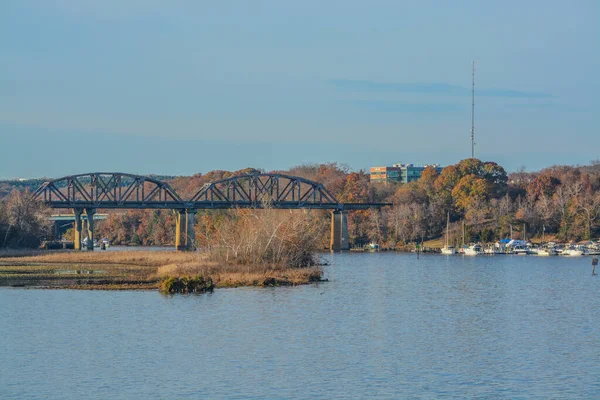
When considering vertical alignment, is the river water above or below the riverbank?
below

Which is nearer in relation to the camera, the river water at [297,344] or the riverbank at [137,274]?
the river water at [297,344]

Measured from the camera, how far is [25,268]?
9969 centimetres

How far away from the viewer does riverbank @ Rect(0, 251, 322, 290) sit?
80375mm

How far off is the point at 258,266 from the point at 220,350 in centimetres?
4345

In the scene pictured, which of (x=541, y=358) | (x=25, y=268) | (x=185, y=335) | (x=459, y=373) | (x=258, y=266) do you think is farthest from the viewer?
(x=25, y=268)

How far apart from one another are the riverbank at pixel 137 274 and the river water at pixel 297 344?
4.07 metres

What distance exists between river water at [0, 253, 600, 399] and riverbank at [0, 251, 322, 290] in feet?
13.4

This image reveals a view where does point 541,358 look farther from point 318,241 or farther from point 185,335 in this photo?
point 318,241

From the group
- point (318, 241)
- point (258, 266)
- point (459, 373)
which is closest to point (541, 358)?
point (459, 373)

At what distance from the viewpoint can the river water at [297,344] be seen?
3888 cm

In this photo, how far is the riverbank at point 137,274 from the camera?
8038 cm

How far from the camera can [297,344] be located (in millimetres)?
49625

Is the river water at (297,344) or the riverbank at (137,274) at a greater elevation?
the riverbank at (137,274)

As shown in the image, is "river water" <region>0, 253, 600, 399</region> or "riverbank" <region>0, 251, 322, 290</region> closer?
"river water" <region>0, 253, 600, 399</region>
